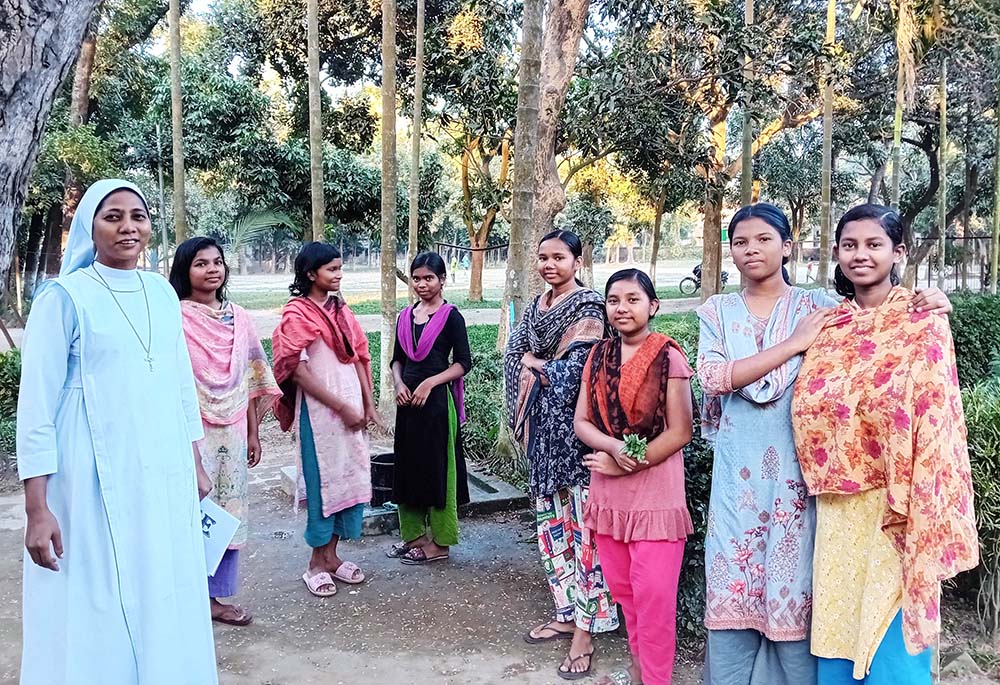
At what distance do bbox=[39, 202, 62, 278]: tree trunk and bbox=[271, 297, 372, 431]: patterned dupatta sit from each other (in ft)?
42.1

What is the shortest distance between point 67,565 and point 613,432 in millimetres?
1754

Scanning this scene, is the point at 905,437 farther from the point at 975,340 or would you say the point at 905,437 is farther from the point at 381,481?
the point at 975,340

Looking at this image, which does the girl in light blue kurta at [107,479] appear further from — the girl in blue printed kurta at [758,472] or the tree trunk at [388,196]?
the tree trunk at [388,196]

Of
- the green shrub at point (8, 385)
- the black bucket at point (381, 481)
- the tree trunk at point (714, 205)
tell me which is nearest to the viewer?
the black bucket at point (381, 481)

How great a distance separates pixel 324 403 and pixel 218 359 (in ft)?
1.97

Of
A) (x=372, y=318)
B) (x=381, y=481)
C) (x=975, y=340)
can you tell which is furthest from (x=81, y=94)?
(x=975, y=340)

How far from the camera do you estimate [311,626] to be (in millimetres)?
3566

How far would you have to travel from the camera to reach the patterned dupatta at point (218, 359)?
338 cm

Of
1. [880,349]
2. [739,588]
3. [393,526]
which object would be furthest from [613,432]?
[393,526]

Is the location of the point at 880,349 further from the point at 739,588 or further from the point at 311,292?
the point at 311,292

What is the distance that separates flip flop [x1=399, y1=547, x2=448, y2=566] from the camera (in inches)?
169

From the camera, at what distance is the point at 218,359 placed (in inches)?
135

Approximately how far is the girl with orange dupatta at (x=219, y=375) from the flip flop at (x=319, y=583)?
1.24ft

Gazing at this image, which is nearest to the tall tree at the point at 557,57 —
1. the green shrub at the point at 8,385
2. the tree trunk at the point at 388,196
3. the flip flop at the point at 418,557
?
the tree trunk at the point at 388,196
